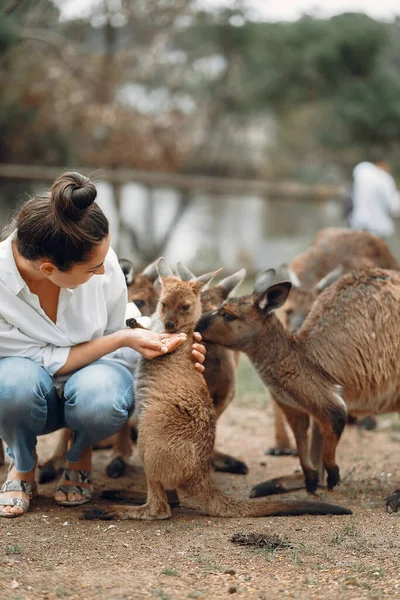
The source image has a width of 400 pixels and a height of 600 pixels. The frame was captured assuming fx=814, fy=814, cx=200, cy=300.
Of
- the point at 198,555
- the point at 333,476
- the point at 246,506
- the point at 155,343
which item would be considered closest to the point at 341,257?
the point at 333,476

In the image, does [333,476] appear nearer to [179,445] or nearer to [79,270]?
[179,445]

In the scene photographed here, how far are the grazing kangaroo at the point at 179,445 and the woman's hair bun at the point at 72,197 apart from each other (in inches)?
34.1

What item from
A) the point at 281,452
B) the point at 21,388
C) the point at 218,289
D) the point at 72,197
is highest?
the point at 72,197

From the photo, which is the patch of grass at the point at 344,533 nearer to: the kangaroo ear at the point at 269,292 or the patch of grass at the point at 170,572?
the patch of grass at the point at 170,572

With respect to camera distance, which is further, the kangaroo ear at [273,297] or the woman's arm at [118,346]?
the kangaroo ear at [273,297]

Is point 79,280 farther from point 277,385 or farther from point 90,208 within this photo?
point 277,385

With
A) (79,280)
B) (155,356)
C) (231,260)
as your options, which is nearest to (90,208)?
(79,280)

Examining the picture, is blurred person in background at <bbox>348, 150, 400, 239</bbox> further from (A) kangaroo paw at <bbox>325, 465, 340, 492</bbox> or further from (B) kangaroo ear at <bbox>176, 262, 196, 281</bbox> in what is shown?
(A) kangaroo paw at <bbox>325, 465, 340, 492</bbox>

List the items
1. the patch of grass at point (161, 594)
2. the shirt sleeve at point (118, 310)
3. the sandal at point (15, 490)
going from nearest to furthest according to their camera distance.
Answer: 1. the patch of grass at point (161, 594)
2. the sandal at point (15, 490)
3. the shirt sleeve at point (118, 310)

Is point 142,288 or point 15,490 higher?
point 142,288

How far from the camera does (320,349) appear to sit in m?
4.25

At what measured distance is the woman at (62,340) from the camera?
135 inches

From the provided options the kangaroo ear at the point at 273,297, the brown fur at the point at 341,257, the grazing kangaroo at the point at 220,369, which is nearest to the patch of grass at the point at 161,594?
the grazing kangaroo at the point at 220,369

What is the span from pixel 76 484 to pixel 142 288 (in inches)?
55.3
